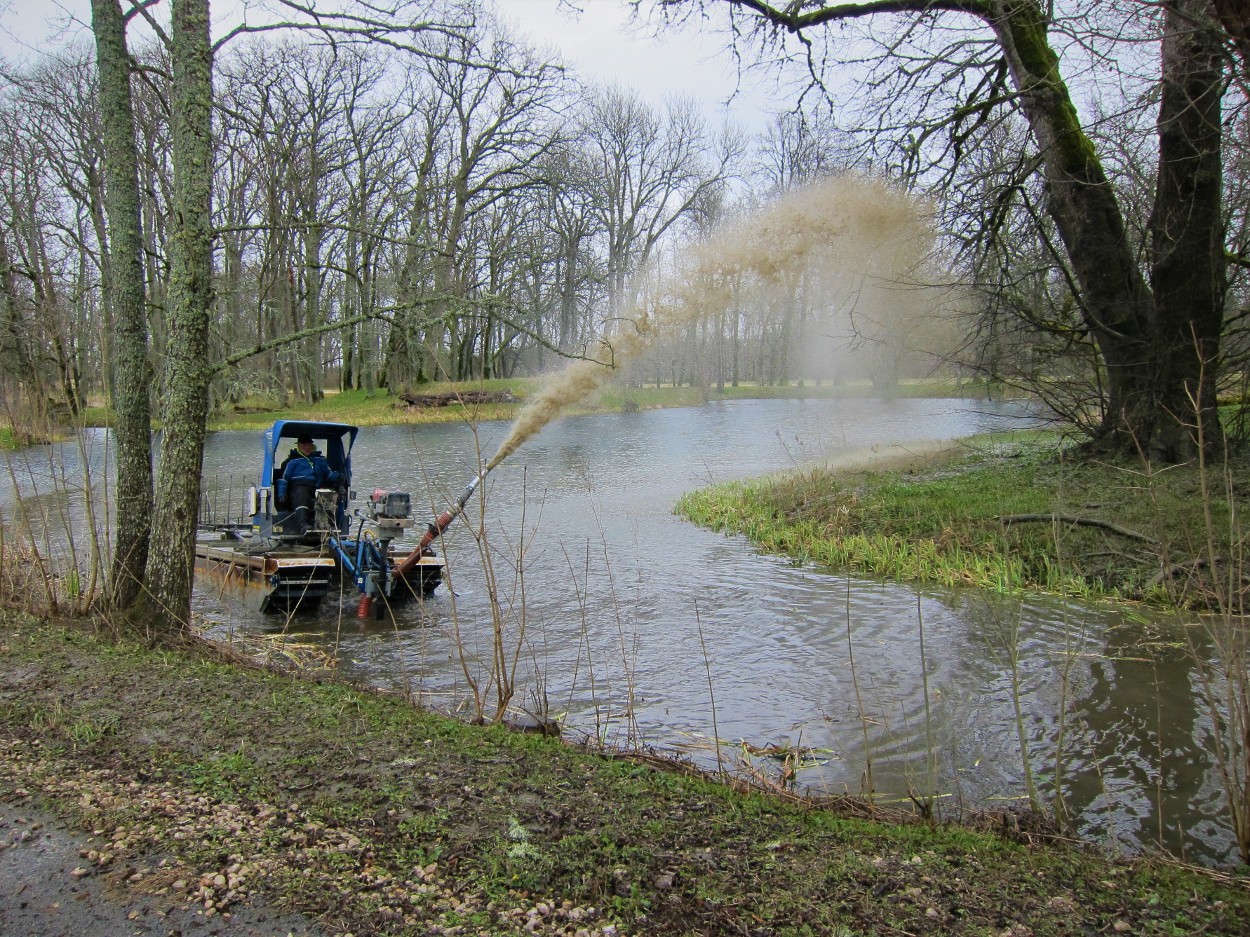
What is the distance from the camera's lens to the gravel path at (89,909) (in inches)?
124

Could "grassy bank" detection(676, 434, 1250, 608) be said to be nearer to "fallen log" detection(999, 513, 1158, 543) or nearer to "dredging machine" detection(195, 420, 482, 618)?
"fallen log" detection(999, 513, 1158, 543)

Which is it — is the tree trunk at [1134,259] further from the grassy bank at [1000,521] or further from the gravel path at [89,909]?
the gravel path at [89,909]

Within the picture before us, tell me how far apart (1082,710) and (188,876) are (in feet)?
21.2

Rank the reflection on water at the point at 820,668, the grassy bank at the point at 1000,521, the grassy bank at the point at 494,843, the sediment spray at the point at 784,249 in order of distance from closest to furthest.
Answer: the grassy bank at the point at 494,843
the reflection on water at the point at 820,668
the grassy bank at the point at 1000,521
the sediment spray at the point at 784,249

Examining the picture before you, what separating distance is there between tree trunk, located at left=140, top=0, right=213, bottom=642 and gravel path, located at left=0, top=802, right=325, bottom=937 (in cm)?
365

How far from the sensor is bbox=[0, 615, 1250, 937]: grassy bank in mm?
3287

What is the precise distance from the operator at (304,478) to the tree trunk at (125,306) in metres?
4.44

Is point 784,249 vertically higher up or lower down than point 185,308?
higher up

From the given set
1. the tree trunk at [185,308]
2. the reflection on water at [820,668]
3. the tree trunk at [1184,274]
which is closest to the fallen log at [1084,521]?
the reflection on water at [820,668]

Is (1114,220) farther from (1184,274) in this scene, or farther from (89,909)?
(89,909)

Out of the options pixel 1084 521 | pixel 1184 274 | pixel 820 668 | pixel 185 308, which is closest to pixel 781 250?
pixel 1184 274

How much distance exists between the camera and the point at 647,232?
53.7 meters

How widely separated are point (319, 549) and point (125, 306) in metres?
4.55

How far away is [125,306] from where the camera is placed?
23.9ft
